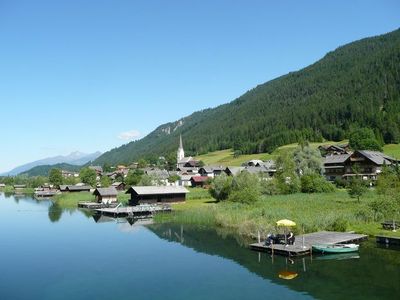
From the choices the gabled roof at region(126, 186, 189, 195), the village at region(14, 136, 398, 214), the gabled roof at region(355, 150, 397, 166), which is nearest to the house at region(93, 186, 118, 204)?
the village at region(14, 136, 398, 214)

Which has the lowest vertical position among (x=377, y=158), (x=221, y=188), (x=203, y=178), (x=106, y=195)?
(x=106, y=195)

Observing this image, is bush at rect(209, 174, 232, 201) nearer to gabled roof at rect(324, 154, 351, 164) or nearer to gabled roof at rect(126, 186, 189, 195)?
gabled roof at rect(126, 186, 189, 195)

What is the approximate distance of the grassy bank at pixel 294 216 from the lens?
44812mm

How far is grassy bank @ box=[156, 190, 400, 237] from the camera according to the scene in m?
44.8

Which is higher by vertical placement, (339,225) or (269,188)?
(269,188)

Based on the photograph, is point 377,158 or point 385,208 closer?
point 385,208

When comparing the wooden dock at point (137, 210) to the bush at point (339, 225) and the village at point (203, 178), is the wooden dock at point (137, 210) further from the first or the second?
the bush at point (339, 225)

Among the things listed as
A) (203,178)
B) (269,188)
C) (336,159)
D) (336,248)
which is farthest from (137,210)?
(336,159)

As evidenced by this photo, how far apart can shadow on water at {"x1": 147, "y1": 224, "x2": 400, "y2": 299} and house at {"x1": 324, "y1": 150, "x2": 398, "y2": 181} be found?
6446 cm

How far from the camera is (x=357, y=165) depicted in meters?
103

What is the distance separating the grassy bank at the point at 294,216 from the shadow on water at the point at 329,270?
477cm

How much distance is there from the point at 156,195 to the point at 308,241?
159ft

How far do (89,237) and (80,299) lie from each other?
25261mm

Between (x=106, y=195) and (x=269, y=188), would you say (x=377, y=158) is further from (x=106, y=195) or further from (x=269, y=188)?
(x=106, y=195)
